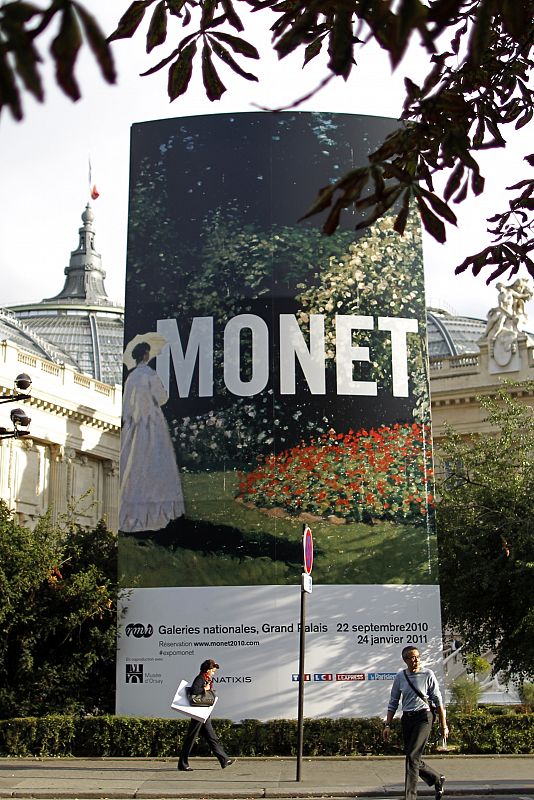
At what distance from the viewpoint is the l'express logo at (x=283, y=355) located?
19297mm

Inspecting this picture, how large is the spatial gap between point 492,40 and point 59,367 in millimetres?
53088

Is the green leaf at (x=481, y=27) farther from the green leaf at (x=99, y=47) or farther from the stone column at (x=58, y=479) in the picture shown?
the stone column at (x=58, y=479)

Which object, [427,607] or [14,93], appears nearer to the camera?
[14,93]

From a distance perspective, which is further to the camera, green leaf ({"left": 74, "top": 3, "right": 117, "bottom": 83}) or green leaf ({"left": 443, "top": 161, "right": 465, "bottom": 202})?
green leaf ({"left": 443, "top": 161, "right": 465, "bottom": 202})

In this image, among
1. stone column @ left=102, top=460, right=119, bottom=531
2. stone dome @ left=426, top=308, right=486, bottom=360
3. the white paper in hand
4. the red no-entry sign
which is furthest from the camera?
stone dome @ left=426, top=308, right=486, bottom=360

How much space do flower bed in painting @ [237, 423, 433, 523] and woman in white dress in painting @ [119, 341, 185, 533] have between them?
1243 mm

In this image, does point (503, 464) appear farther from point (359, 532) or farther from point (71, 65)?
point (71, 65)

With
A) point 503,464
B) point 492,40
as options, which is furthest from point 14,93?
point 503,464

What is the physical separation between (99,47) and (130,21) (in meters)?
2.23

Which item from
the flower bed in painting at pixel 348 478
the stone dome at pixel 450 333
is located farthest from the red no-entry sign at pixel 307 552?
the stone dome at pixel 450 333

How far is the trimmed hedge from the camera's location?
58.1 ft

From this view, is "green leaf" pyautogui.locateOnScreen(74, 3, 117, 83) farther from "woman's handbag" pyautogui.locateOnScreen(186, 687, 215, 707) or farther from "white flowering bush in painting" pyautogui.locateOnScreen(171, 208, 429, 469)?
"white flowering bush in painting" pyautogui.locateOnScreen(171, 208, 429, 469)

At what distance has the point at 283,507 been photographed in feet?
62.6

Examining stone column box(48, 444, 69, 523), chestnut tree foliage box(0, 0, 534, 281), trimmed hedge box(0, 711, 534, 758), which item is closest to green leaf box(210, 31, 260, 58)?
chestnut tree foliage box(0, 0, 534, 281)
